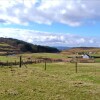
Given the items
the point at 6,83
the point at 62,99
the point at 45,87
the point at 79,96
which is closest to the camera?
the point at 62,99

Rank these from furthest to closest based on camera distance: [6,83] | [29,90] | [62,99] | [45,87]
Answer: [6,83], [45,87], [29,90], [62,99]

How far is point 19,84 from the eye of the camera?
23109mm

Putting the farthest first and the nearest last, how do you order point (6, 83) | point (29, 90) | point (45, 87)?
point (6, 83) < point (45, 87) < point (29, 90)

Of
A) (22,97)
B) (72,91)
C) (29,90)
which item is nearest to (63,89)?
(72,91)

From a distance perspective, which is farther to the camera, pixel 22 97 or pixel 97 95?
pixel 97 95

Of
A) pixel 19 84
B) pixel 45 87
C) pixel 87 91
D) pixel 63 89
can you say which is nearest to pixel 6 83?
pixel 19 84

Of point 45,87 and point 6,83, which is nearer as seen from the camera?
point 45,87

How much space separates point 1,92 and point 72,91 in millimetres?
4857

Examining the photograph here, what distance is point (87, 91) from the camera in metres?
20.7

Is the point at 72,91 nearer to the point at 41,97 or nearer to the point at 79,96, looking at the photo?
the point at 79,96

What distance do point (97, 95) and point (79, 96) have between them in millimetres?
1319

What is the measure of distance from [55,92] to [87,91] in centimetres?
237

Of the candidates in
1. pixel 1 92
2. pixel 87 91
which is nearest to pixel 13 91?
pixel 1 92

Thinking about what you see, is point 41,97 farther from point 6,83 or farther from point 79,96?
point 6,83
